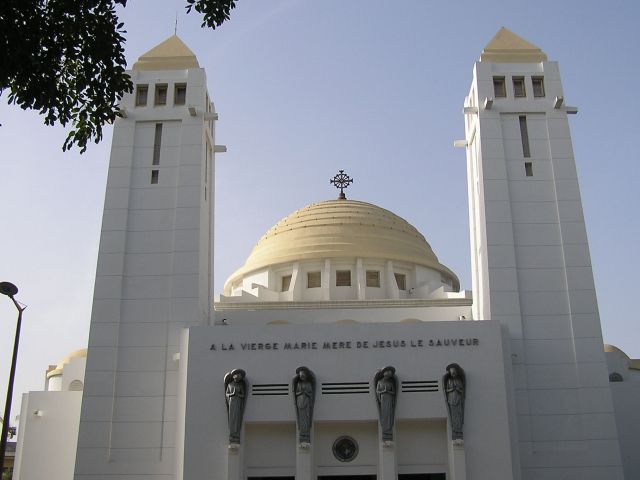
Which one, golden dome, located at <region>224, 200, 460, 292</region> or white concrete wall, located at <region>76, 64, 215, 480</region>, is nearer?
white concrete wall, located at <region>76, 64, 215, 480</region>

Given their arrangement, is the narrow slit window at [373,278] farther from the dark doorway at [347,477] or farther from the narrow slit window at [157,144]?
the dark doorway at [347,477]

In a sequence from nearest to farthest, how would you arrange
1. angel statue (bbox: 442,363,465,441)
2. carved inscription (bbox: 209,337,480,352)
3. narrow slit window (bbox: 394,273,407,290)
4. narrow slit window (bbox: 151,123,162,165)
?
angel statue (bbox: 442,363,465,441) < carved inscription (bbox: 209,337,480,352) < narrow slit window (bbox: 151,123,162,165) < narrow slit window (bbox: 394,273,407,290)

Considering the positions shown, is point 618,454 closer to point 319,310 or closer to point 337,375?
point 337,375

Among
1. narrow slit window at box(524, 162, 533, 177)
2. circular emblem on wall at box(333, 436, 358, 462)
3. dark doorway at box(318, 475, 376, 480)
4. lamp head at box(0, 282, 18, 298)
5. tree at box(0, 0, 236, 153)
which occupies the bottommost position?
dark doorway at box(318, 475, 376, 480)

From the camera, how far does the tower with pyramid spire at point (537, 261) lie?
1085 inches

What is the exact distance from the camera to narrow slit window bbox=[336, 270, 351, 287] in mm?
40188

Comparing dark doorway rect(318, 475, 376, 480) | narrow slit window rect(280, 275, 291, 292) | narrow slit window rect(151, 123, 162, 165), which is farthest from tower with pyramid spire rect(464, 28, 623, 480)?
narrow slit window rect(151, 123, 162, 165)

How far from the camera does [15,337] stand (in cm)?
1748

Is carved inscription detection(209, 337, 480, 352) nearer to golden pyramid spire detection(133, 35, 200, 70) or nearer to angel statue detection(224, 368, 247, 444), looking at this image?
angel statue detection(224, 368, 247, 444)

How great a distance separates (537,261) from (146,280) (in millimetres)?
14201

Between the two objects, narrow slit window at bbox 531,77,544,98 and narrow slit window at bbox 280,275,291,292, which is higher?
narrow slit window at bbox 531,77,544,98

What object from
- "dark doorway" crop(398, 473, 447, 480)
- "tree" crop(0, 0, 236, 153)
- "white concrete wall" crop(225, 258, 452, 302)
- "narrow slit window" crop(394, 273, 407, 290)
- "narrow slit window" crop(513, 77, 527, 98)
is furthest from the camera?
"narrow slit window" crop(394, 273, 407, 290)

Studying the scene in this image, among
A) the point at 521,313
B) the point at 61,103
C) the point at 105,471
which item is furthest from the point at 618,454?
the point at 61,103

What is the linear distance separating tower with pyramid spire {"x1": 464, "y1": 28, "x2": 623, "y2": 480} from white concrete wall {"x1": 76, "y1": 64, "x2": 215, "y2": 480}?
1073cm
